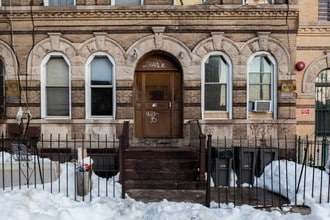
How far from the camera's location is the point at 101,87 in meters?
11.3

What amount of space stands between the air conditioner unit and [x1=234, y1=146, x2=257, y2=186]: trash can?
5.55ft

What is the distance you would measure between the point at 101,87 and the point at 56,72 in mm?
1489

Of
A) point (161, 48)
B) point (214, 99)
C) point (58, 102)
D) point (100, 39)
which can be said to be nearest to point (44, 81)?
point (58, 102)

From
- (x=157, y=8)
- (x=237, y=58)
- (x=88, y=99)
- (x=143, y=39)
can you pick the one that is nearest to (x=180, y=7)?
(x=157, y=8)

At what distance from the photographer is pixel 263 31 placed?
11.0m

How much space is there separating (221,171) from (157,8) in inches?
202

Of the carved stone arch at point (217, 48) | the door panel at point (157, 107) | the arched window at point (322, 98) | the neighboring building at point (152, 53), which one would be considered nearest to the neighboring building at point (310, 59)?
the arched window at point (322, 98)

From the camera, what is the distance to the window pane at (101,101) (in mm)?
11273

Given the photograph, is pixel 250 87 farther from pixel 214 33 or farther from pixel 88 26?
pixel 88 26

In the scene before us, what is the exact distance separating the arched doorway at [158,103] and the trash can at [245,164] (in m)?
2.32

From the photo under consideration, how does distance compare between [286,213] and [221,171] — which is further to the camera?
[221,171]

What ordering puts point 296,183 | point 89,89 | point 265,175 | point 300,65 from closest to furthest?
point 296,183, point 265,175, point 89,89, point 300,65

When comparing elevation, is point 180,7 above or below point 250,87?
above

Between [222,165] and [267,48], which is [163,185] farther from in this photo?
[267,48]
